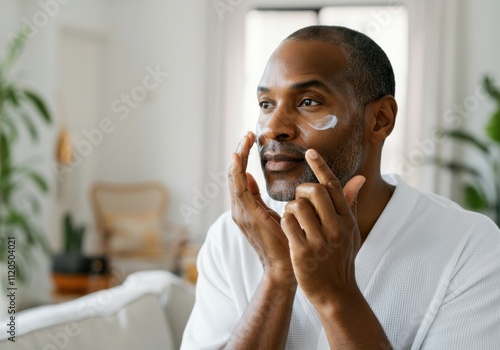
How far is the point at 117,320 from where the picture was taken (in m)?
1.72

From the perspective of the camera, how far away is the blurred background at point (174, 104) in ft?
21.1

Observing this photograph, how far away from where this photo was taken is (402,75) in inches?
264

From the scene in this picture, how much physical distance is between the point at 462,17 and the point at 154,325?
5556mm

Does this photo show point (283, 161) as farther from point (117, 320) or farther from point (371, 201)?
point (117, 320)

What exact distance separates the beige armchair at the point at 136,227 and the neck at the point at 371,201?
5.13 meters

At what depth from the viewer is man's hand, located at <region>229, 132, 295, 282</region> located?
137 cm

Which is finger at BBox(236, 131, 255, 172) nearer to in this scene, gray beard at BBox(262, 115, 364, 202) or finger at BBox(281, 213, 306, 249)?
gray beard at BBox(262, 115, 364, 202)

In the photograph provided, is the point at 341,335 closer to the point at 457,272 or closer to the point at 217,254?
the point at 457,272

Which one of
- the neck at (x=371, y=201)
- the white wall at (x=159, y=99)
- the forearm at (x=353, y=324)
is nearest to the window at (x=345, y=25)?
the white wall at (x=159, y=99)

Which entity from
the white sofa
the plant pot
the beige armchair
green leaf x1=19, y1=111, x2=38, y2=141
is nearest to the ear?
the white sofa

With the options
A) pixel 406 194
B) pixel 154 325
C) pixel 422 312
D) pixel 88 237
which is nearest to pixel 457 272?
pixel 422 312

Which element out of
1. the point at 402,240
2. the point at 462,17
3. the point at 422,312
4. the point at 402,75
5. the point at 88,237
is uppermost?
the point at 462,17

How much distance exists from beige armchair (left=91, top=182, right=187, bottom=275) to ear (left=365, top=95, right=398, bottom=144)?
517 cm

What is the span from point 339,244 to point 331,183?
0.34 feet
